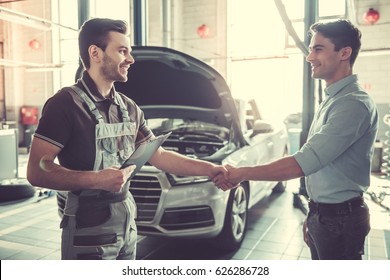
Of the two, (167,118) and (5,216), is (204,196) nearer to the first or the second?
(167,118)

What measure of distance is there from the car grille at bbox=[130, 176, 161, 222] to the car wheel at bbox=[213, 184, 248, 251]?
59cm

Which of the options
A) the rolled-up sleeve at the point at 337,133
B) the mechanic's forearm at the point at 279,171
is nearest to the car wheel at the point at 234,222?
the mechanic's forearm at the point at 279,171

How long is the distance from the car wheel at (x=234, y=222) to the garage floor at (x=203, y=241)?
3.2 inches

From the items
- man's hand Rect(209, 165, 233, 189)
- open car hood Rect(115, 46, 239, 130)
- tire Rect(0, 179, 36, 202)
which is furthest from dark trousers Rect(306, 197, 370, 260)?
tire Rect(0, 179, 36, 202)

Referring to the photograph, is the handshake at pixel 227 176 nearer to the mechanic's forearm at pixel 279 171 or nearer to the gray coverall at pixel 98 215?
the mechanic's forearm at pixel 279 171

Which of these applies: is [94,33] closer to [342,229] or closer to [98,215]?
[98,215]

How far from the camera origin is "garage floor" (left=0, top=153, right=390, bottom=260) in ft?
9.84

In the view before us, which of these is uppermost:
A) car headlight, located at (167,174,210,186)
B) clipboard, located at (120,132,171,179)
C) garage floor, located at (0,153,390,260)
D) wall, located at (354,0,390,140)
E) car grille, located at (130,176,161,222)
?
wall, located at (354,0,390,140)

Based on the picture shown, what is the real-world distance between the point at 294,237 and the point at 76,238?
7.87 ft

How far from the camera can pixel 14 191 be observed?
4844 millimetres

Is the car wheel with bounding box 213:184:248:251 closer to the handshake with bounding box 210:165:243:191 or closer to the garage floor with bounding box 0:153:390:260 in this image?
the garage floor with bounding box 0:153:390:260

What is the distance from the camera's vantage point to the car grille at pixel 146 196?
9.25ft
